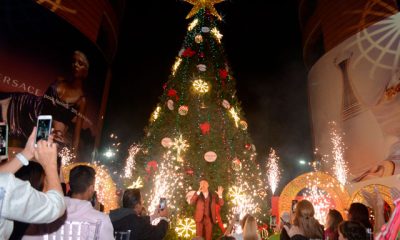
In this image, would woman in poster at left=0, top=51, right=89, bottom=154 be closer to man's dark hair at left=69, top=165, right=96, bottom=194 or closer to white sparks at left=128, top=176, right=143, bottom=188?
white sparks at left=128, top=176, right=143, bottom=188

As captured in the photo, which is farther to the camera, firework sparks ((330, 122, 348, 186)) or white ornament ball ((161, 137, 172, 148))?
firework sparks ((330, 122, 348, 186))

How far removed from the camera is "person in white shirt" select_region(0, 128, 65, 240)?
1533 mm

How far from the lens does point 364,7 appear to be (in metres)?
19.2

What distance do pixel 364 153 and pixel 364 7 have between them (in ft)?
31.5

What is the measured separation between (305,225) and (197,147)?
6.69 m

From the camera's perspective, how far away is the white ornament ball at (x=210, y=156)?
954 centimetres

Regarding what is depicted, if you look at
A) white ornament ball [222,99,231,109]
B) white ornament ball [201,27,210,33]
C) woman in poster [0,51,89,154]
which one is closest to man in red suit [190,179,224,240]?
white ornament ball [222,99,231,109]

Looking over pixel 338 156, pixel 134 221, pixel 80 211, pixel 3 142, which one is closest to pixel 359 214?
pixel 134 221

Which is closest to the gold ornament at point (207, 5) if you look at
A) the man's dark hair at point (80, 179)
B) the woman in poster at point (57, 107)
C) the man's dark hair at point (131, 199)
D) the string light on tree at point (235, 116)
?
the string light on tree at point (235, 116)

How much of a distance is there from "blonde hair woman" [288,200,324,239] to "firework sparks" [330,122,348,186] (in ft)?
57.6

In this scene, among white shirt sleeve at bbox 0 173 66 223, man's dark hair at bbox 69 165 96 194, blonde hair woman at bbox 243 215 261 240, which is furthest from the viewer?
blonde hair woman at bbox 243 215 261 240

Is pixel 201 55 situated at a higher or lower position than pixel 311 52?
lower

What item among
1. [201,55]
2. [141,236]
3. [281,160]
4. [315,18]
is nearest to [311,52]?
[315,18]

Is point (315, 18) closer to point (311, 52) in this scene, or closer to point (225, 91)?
point (311, 52)
